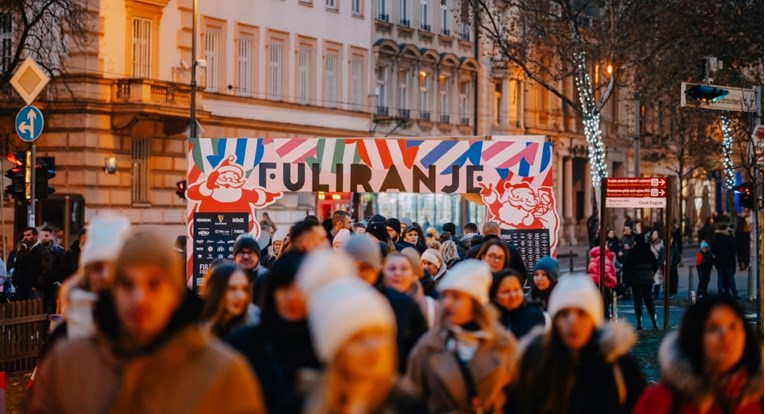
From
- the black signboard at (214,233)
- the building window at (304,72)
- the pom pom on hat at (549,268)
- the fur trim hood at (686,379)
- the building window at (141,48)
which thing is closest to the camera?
the fur trim hood at (686,379)

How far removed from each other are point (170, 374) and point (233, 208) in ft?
56.3

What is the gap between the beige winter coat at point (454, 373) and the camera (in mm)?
6988

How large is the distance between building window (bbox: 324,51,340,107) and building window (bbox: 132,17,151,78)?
9.53 m

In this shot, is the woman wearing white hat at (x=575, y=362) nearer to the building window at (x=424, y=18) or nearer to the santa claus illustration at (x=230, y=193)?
the santa claus illustration at (x=230, y=193)

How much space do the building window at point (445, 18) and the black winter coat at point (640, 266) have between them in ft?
115

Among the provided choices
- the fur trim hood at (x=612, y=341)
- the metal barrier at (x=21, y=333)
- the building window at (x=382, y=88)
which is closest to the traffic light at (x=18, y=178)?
the metal barrier at (x=21, y=333)

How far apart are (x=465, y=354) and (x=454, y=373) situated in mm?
158

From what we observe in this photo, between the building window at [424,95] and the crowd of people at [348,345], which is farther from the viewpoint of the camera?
the building window at [424,95]

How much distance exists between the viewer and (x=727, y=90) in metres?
21.2

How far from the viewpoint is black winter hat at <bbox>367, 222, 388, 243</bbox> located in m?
17.4

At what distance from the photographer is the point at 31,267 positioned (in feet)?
71.1

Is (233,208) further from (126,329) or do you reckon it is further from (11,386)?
(126,329)

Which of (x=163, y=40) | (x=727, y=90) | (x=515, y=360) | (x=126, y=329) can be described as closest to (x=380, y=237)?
(x=727, y=90)

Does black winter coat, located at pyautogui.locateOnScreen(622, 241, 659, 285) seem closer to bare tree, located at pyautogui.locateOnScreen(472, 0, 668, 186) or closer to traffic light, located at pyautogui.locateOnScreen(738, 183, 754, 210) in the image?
traffic light, located at pyautogui.locateOnScreen(738, 183, 754, 210)
